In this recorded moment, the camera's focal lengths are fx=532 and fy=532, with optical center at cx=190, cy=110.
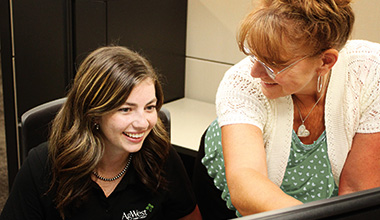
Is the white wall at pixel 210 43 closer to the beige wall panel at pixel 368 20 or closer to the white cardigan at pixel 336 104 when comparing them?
the beige wall panel at pixel 368 20

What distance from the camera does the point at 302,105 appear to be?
1.37 metres

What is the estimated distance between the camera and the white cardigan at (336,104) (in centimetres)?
130

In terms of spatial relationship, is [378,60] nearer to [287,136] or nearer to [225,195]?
[287,136]

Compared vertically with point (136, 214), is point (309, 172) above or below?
above

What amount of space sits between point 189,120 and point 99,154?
1.22 metres

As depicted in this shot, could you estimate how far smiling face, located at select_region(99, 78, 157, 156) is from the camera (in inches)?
53.4

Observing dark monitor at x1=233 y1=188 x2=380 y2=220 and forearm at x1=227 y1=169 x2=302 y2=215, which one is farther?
forearm at x1=227 y1=169 x2=302 y2=215

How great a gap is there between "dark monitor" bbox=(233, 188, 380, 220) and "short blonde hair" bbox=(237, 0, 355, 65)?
0.63m

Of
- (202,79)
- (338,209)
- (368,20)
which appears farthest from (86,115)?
(202,79)

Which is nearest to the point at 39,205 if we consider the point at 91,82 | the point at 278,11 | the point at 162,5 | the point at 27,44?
the point at 91,82

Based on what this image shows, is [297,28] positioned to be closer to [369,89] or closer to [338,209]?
[369,89]

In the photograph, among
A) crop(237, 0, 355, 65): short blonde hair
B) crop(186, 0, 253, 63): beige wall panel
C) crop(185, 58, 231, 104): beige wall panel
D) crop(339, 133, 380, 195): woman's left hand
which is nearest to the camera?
crop(237, 0, 355, 65): short blonde hair

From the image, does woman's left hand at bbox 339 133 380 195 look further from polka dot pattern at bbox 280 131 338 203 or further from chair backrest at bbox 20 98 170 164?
chair backrest at bbox 20 98 170 164

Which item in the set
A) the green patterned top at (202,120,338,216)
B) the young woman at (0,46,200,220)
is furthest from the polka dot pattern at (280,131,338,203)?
the young woman at (0,46,200,220)
